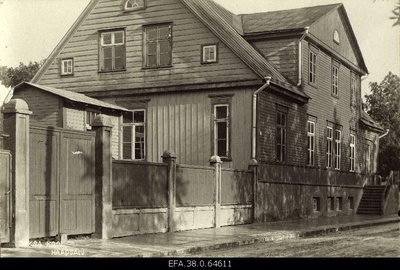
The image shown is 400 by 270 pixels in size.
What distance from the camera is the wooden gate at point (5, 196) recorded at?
13031 millimetres

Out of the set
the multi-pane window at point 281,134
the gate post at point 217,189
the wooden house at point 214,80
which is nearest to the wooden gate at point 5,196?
the gate post at point 217,189

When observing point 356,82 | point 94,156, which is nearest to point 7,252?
point 94,156

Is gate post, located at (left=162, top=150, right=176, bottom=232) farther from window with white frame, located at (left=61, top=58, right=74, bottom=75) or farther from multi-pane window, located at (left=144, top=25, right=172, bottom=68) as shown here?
window with white frame, located at (left=61, top=58, right=74, bottom=75)

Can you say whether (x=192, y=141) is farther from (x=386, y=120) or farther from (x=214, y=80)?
(x=386, y=120)

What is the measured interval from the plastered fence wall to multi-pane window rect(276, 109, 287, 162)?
2.89 metres

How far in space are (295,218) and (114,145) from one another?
7.81 meters

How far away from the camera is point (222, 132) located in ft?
80.5

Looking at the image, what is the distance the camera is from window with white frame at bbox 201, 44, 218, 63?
24562 mm

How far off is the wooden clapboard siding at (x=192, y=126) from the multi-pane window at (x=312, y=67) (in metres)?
5.18

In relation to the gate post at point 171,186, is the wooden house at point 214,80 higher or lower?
higher

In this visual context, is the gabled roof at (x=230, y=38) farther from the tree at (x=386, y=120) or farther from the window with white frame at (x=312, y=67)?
the tree at (x=386, y=120)

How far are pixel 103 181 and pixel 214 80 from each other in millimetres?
9691

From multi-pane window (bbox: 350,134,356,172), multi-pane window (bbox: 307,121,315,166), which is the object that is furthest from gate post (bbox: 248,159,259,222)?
multi-pane window (bbox: 350,134,356,172)
